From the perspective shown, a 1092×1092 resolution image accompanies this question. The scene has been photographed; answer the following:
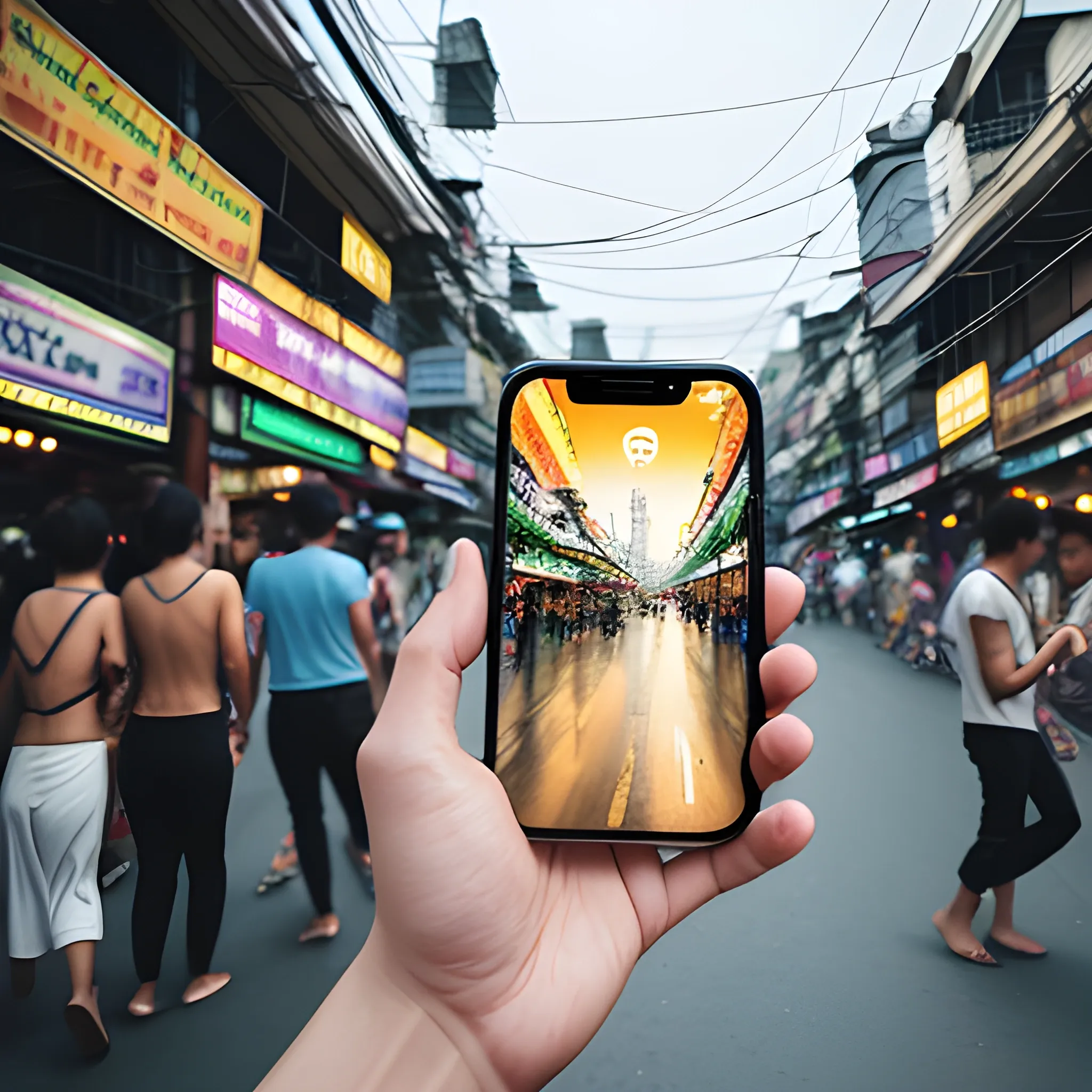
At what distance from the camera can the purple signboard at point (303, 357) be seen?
0.70 meters

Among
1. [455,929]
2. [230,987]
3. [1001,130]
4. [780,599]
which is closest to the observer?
[455,929]

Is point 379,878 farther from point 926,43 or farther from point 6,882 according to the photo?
point 926,43

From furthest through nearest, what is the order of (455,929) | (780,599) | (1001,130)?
(1001,130) → (780,599) → (455,929)

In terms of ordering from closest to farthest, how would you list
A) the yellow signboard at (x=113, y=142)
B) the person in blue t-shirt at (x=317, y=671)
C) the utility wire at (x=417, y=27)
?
the yellow signboard at (x=113, y=142) → the utility wire at (x=417, y=27) → the person in blue t-shirt at (x=317, y=671)

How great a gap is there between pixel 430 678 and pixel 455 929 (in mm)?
170

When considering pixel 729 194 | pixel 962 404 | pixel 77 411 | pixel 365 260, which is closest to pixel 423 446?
pixel 365 260

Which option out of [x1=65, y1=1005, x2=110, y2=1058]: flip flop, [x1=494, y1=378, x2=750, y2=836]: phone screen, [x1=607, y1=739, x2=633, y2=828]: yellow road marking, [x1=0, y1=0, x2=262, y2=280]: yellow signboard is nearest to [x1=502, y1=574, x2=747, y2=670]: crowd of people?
[x1=494, y1=378, x2=750, y2=836]: phone screen

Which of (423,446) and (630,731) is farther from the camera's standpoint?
(423,446)

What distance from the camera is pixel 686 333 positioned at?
0.74 m

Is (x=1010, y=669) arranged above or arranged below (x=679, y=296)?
below

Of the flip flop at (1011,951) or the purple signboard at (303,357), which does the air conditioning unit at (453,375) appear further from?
the flip flop at (1011,951)

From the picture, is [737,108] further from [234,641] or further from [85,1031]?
[85,1031]

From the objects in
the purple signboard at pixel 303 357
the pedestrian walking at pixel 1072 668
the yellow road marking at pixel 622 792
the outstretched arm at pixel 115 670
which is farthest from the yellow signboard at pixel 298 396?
the pedestrian walking at pixel 1072 668

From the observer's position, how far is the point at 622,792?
53 cm
